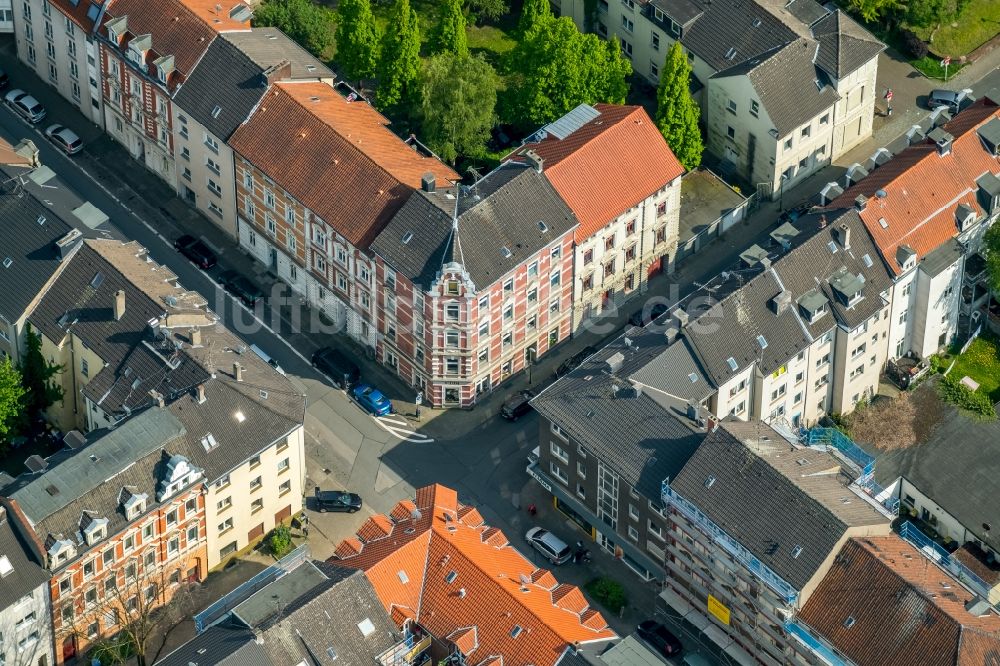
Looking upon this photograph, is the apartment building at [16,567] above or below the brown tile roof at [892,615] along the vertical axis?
above

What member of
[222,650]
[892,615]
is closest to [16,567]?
[222,650]

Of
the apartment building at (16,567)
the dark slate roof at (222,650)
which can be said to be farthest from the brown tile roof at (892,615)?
the apartment building at (16,567)

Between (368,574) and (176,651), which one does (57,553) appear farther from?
(368,574)

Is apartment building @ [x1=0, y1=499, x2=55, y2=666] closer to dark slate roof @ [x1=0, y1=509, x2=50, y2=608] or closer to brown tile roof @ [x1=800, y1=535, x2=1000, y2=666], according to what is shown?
dark slate roof @ [x1=0, y1=509, x2=50, y2=608]

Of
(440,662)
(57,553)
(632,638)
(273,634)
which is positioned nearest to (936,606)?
(632,638)

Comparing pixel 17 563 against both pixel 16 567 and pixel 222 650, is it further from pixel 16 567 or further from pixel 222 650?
pixel 222 650

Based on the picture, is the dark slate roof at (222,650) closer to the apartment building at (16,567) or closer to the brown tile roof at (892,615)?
the apartment building at (16,567)
